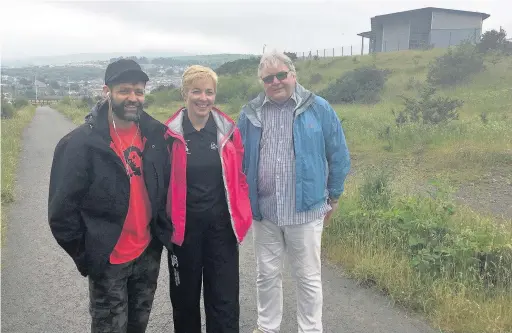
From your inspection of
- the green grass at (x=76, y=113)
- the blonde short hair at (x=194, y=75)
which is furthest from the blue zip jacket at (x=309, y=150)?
the green grass at (x=76, y=113)

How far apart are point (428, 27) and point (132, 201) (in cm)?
4515

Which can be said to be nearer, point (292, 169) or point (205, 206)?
point (205, 206)

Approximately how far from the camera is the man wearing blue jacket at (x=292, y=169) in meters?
3.08

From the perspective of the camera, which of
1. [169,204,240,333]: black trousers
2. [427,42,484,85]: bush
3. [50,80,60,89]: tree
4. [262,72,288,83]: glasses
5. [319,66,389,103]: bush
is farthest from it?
[50,80,60,89]: tree

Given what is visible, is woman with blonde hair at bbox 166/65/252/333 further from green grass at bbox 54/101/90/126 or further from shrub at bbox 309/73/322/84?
shrub at bbox 309/73/322/84

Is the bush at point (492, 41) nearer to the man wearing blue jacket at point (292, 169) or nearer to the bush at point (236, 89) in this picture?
the bush at point (236, 89)

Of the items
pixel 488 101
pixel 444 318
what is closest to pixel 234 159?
pixel 444 318

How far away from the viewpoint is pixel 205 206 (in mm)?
2887

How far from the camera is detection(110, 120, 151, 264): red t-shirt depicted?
8.61ft

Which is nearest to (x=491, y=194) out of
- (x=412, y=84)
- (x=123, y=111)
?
(x=123, y=111)

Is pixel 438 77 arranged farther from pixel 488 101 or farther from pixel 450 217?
pixel 450 217

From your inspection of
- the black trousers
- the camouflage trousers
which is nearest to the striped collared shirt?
the black trousers

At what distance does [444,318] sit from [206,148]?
2268mm

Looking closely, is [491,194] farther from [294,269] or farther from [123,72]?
[123,72]
